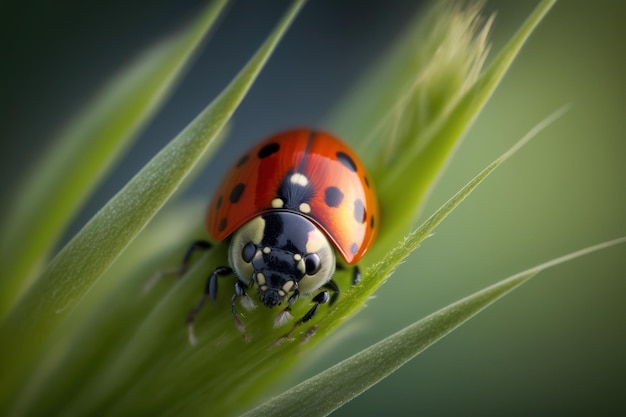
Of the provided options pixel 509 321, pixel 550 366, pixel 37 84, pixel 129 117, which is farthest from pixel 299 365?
pixel 37 84

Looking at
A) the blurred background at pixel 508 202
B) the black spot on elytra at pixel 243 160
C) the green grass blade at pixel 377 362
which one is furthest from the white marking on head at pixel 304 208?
the green grass blade at pixel 377 362

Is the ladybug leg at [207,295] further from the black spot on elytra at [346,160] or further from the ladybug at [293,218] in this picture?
the black spot on elytra at [346,160]

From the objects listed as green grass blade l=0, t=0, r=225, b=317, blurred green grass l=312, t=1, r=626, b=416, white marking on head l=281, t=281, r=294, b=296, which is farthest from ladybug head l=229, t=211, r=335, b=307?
blurred green grass l=312, t=1, r=626, b=416

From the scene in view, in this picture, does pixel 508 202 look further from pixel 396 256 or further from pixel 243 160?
pixel 396 256

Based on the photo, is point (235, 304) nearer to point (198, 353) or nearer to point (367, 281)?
point (198, 353)

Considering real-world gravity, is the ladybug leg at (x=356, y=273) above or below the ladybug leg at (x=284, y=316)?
above

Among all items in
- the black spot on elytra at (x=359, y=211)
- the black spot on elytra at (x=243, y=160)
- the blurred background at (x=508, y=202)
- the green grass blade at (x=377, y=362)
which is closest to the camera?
the green grass blade at (x=377, y=362)
